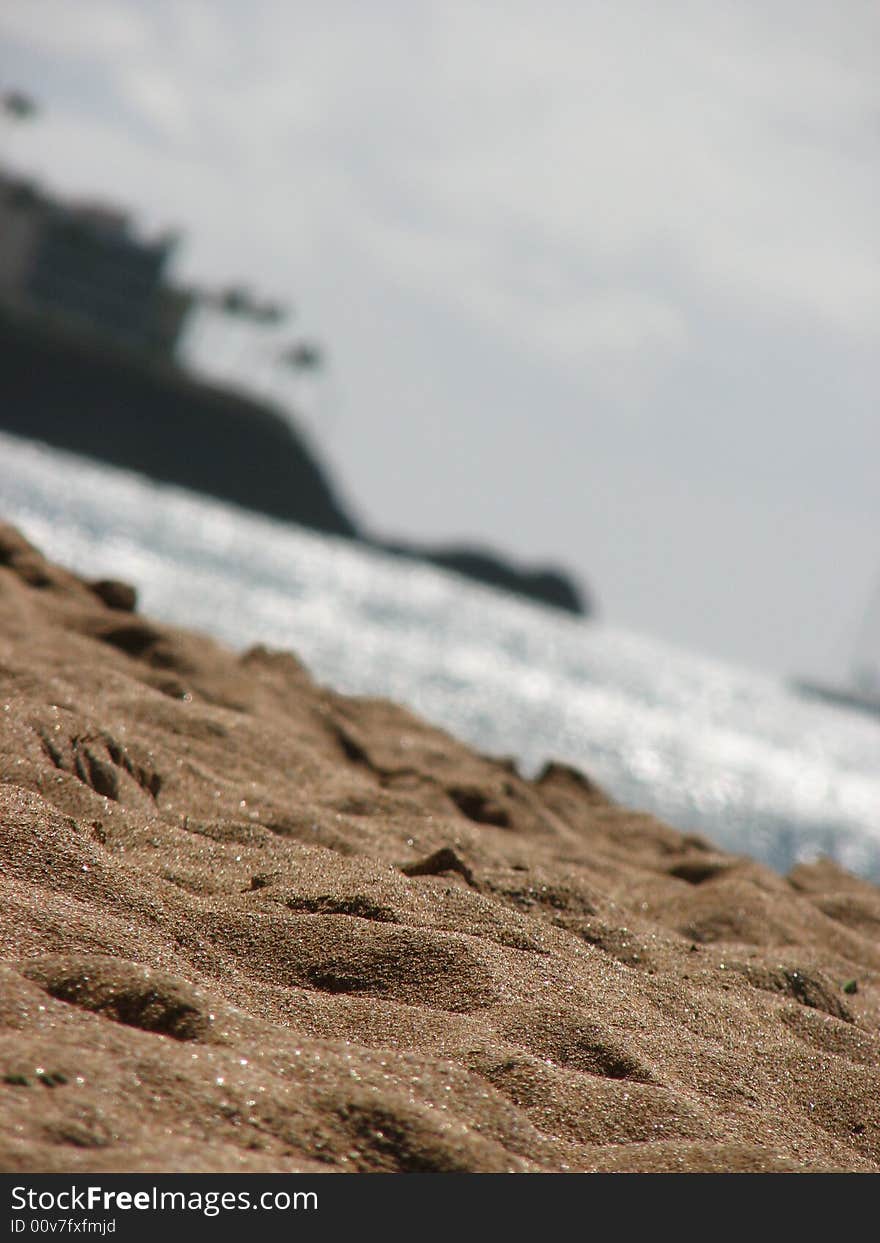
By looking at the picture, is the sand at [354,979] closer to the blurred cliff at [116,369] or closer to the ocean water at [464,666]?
the ocean water at [464,666]

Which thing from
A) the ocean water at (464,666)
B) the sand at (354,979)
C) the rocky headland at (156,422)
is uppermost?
the rocky headland at (156,422)

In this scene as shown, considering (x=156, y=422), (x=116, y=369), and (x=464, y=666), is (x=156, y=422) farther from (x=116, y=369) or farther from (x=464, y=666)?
(x=464, y=666)

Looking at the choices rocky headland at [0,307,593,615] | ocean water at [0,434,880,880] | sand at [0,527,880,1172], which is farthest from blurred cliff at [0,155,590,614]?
sand at [0,527,880,1172]

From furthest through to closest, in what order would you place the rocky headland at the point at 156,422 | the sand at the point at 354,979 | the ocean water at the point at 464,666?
the rocky headland at the point at 156,422 < the ocean water at the point at 464,666 < the sand at the point at 354,979

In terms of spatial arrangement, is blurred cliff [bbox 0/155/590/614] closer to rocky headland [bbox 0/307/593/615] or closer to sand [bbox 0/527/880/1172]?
rocky headland [bbox 0/307/593/615]

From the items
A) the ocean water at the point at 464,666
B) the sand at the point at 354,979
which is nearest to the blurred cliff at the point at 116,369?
the ocean water at the point at 464,666

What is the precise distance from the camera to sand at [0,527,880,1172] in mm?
2340

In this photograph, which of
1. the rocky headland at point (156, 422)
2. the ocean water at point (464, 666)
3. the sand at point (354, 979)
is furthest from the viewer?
the rocky headland at point (156, 422)

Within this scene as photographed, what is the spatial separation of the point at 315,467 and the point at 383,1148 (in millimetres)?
114423

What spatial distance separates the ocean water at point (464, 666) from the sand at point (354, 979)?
4.75m

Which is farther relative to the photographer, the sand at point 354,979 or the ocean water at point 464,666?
the ocean water at point 464,666

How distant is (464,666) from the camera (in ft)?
165

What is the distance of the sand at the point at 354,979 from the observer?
234 centimetres

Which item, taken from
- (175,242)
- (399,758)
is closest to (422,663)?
(399,758)
